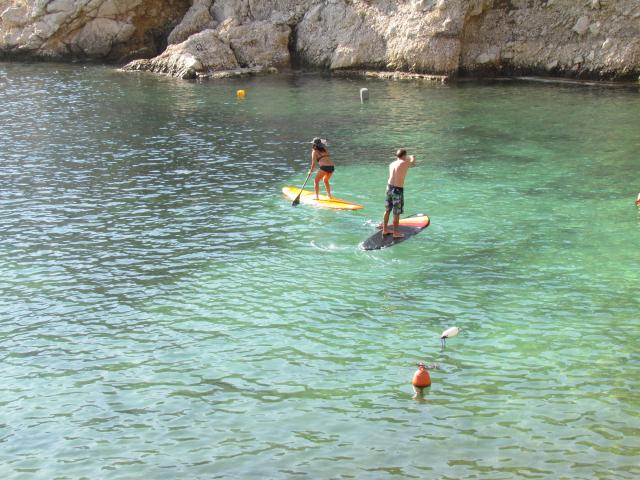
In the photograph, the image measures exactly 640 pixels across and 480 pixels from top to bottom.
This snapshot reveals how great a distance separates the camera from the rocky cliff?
143 ft

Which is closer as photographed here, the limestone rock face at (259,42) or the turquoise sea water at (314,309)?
the turquoise sea water at (314,309)

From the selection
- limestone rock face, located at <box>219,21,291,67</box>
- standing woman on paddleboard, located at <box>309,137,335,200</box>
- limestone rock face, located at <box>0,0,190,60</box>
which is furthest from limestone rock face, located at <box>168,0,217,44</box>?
standing woman on paddleboard, located at <box>309,137,335,200</box>

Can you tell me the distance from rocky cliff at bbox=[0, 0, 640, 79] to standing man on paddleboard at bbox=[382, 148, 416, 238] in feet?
89.8

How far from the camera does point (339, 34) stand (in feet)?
161

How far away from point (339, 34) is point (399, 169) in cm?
3124

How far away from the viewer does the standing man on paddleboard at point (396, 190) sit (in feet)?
65.1

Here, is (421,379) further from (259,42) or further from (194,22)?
(194,22)

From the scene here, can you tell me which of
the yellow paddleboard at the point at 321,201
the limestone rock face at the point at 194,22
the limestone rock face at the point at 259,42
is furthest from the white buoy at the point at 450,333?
the limestone rock face at the point at 194,22

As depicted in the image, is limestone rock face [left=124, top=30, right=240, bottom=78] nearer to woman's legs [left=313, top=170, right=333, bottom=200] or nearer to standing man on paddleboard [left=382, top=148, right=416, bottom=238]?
woman's legs [left=313, top=170, right=333, bottom=200]

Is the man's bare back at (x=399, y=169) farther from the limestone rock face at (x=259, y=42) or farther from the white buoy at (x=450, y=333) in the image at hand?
the limestone rock face at (x=259, y=42)

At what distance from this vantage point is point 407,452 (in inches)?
452

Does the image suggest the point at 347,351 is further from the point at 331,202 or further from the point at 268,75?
the point at 268,75

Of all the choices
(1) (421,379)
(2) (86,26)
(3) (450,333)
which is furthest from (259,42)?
(1) (421,379)

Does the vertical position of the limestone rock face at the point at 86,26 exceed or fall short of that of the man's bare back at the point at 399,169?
it exceeds it
